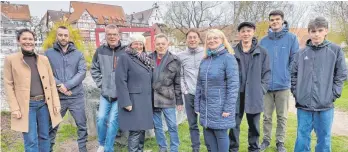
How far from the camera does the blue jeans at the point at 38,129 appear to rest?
3287mm

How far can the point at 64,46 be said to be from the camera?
3.73 metres

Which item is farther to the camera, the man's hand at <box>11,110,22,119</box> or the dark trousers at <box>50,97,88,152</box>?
the dark trousers at <box>50,97,88,152</box>

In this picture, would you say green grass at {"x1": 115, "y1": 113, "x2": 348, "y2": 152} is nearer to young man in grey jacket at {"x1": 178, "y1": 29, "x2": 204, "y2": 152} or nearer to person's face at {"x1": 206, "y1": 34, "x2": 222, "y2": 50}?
young man in grey jacket at {"x1": 178, "y1": 29, "x2": 204, "y2": 152}

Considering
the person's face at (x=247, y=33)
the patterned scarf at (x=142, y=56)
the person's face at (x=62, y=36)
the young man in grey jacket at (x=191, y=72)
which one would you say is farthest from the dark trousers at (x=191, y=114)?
the person's face at (x=62, y=36)

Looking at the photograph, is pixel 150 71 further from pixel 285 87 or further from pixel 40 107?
pixel 285 87

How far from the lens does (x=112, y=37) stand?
3.69m

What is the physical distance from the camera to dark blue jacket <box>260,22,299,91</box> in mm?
3734

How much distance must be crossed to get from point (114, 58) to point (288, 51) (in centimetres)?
258

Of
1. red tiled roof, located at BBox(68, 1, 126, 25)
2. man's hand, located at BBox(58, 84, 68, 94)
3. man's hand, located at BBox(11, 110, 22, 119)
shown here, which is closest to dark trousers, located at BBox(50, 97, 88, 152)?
man's hand, located at BBox(58, 84, 68, 94)

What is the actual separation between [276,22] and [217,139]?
1958 millimetres

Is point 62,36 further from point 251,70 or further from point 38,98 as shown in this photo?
point 251,70

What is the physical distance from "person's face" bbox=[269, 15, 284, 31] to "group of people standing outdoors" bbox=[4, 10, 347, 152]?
0.01 m

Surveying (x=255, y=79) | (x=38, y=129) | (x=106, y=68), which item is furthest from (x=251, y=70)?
(x=38, y=129)

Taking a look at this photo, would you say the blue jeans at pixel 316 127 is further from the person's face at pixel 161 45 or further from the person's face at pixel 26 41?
the person's face at pixel 26 41
